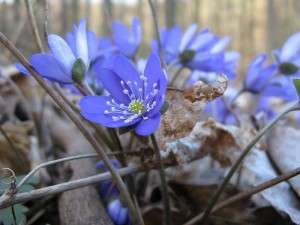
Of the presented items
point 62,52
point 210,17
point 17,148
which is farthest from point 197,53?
point 210,17

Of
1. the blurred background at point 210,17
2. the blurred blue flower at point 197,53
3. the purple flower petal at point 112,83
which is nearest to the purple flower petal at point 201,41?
the blurred blue flower at point 197,53

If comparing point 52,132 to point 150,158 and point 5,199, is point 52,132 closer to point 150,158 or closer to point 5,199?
point 150,158

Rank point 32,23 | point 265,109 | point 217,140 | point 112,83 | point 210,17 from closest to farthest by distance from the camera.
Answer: point 112,83, point 32,23, point 217,140, point 265,109, point 210,17

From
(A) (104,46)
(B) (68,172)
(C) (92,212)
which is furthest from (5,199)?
(A) (104,46)

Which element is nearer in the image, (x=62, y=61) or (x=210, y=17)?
(x=62, y=61)

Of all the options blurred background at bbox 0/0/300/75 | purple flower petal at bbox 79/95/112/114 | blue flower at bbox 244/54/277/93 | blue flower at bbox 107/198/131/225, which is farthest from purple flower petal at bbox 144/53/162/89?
blurred background at bbox 0/0/300/75

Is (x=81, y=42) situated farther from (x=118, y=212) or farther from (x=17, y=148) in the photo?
(x=17, y=148)

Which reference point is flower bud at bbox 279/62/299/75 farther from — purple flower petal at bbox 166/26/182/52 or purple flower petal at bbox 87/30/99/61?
purple flower petal at bbox 87/30/99/61

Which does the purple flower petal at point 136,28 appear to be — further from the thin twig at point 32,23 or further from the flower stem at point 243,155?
the flower stem at point 243,155
